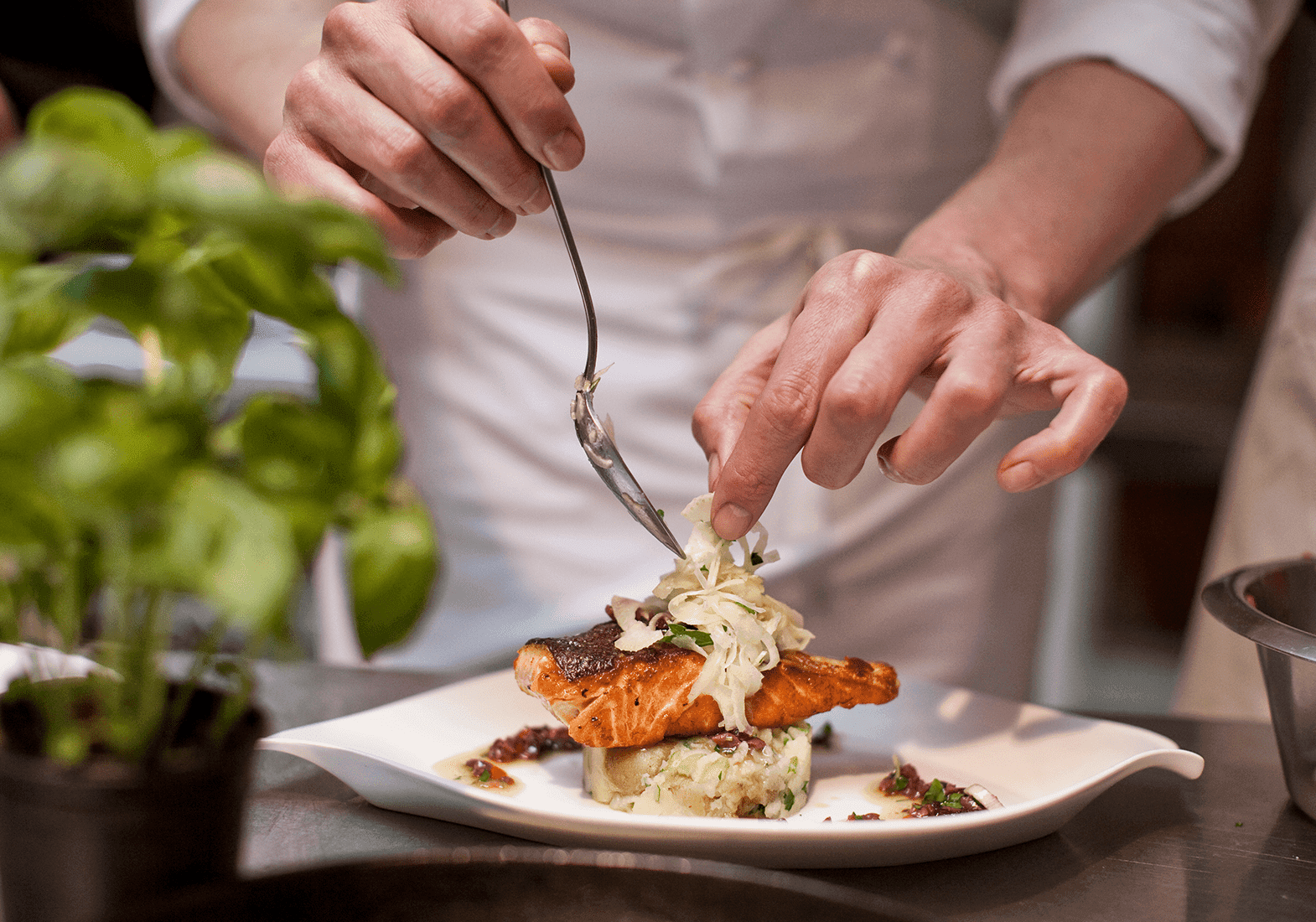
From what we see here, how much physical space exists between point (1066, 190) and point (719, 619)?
3.13ft

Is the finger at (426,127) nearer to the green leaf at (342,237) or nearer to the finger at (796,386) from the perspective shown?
the finger at (796,386)

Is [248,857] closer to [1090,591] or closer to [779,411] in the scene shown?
[779,411]

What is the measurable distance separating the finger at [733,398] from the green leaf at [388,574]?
2.41ft

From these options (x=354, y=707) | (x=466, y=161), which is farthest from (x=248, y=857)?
(x=466, y=161)

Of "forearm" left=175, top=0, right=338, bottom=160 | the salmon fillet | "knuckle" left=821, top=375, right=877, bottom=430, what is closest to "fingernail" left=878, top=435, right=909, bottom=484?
"knuckle" left=821, top=375, right=877, bottom=430

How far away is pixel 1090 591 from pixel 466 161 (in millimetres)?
3505

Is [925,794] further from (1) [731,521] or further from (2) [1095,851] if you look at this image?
(1) [731,521]

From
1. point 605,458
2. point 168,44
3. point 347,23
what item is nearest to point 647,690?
point 605,458

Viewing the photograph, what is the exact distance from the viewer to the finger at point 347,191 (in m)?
1.33

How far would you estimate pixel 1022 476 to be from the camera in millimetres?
1159

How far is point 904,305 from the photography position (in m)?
1.22

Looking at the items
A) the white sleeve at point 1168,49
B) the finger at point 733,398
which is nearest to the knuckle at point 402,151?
the finger at point 733,398

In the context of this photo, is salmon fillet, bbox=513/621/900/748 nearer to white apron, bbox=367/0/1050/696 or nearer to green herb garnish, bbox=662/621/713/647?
green herb garnish, bbox=662/621/713/647

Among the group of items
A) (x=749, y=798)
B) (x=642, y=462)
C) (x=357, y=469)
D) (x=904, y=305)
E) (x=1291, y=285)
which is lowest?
(x=642, y=462)
